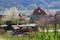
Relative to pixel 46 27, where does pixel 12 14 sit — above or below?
above

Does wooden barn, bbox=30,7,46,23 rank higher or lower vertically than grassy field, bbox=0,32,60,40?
higher

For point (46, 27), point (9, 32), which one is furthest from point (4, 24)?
point (46, 27)

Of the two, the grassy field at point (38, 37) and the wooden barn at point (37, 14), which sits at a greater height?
the wooden barn at point (37, 14)

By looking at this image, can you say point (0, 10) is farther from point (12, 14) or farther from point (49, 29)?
point (49, 29)

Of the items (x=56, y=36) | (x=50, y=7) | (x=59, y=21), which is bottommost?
(x=56, y=36)

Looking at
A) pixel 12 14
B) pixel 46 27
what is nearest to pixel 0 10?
pixel 12 14

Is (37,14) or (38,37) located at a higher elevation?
(37,14)

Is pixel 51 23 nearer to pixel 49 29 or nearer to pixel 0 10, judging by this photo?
pixel 49 29
